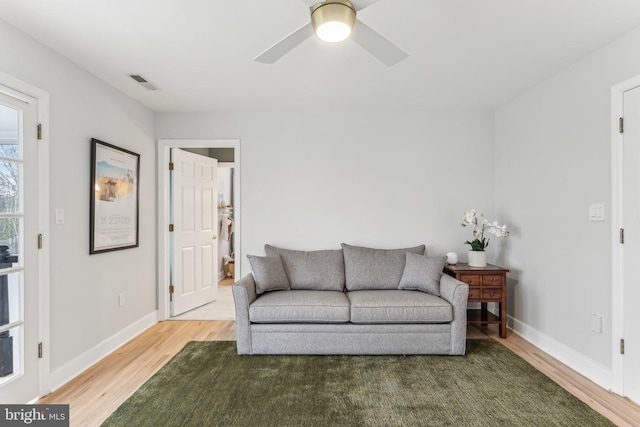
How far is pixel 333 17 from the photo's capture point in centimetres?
150

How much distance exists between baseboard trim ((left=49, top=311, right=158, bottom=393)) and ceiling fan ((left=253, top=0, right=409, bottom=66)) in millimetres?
2608

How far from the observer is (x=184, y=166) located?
419 centimetres

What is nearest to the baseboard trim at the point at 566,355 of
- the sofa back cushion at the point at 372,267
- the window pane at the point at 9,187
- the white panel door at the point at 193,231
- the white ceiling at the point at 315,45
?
the sofa back cushion at the point at 372,267

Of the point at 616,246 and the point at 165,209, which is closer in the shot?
the point at 616,246

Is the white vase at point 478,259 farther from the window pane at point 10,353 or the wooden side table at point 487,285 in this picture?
the window pane at point 10,353

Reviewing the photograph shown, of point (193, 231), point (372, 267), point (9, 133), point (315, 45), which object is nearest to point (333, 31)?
point (315, 45)

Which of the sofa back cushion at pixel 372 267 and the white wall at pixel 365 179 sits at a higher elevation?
the white wall at pixel 365 179

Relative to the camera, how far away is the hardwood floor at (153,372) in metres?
2.15

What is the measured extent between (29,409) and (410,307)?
2.71m

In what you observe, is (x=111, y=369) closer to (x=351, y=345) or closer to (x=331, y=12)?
(x=351, y=345)

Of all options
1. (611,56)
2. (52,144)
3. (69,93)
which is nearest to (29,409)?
(52,144)

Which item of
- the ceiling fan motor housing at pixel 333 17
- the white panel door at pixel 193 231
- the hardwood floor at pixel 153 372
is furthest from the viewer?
the white panel door at pixel 193 231

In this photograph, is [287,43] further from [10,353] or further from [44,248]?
[10,353]

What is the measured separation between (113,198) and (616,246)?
13.2 feet
